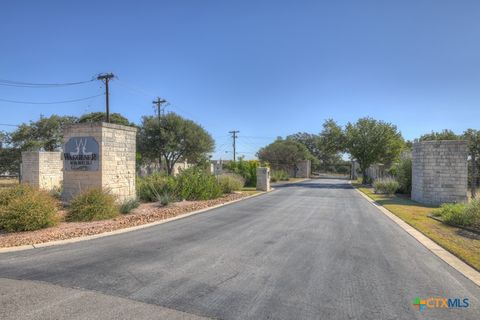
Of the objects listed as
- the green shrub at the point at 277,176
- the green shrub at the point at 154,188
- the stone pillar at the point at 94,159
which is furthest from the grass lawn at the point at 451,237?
the green shrub at the point at 277,176

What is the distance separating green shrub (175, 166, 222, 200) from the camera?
Answer: 1521cm

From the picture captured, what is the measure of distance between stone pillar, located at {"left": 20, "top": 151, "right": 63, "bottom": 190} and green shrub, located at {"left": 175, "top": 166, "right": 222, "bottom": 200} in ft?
29.1

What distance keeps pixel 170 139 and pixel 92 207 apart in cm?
2350

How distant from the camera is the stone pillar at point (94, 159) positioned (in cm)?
1119

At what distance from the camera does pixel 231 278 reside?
4.73 m

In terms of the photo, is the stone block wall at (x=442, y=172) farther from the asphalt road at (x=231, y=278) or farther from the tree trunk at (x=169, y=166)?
the tree trunk at (x=169, y=166)

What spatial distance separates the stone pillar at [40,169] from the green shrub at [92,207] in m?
11.2

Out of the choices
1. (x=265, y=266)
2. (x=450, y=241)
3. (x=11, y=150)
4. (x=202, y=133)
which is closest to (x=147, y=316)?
(x=265, y=266)

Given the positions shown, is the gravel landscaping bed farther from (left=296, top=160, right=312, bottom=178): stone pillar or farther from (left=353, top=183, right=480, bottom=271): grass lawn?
(left=296, top=160, right=312, bottom=178): stone pillar

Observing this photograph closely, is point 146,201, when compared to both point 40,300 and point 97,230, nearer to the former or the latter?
point 97,230

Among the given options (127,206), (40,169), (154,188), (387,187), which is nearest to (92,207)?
(127,206)

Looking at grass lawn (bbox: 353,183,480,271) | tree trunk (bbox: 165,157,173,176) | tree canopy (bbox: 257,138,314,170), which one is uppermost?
tree canopy (bbox: 257,138,314,170)

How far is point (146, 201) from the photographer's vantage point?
14.0 metres

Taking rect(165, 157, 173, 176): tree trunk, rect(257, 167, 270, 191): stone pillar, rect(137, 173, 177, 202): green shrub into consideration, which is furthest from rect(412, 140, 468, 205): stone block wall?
rect(165, 157, 173, 176): tree trunk
